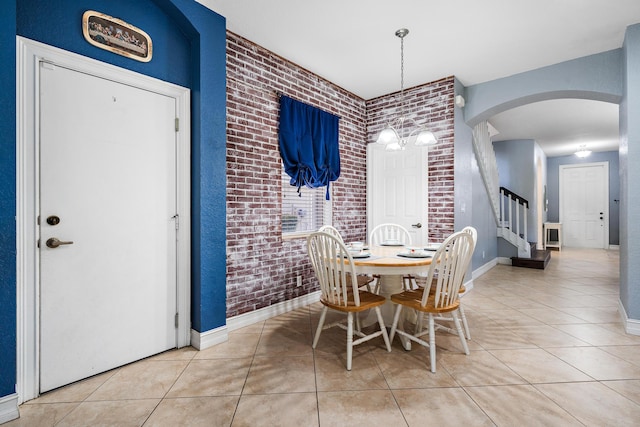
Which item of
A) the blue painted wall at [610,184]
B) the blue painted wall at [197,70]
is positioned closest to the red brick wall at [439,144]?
the blue painted wall at [197,70]

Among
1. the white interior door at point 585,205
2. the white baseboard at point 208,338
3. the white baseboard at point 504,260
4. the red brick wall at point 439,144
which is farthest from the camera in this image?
the white interior door at point 585,205

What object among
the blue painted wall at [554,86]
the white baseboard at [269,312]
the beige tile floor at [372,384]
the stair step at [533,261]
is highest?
the blue painted wall at [554,86]

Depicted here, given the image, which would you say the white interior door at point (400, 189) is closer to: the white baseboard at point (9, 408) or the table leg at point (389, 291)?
the table leg at point (389, 291)

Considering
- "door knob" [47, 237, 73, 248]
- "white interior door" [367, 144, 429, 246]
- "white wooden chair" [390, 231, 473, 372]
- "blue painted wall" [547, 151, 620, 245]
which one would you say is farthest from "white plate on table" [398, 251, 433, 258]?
"blue painted wall" [547, 151, 620, 245]

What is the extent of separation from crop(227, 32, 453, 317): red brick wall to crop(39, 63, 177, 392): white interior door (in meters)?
0.64

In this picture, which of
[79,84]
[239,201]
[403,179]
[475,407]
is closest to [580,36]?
[403,179]

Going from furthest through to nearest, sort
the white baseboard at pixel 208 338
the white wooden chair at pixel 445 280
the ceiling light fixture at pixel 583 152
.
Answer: the ceiling light fixture at pixel 583 152 → the white baseboard at pixel 208 338 → the white wooden chair at pixel 445 280

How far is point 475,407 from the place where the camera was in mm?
1712

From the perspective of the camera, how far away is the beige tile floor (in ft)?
5.40

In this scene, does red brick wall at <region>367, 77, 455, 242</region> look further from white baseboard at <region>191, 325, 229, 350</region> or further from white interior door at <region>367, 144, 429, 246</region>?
white baseboard at <region>191, 325, 229, 350</region>

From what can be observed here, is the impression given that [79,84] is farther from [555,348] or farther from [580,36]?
[580,36]

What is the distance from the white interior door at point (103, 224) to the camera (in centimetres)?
187

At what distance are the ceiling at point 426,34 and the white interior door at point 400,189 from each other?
980 millimetres

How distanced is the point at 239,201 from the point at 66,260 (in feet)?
4.57
